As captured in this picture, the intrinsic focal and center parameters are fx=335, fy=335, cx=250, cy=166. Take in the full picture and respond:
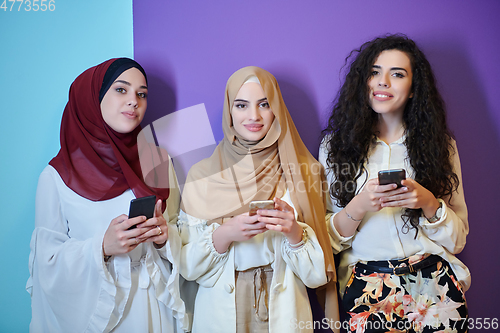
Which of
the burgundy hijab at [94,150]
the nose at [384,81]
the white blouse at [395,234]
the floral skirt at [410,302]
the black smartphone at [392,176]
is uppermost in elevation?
the nose at [384,81]

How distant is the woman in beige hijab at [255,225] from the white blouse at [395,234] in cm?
15

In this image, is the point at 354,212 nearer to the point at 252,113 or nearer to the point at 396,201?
the point at 396,201

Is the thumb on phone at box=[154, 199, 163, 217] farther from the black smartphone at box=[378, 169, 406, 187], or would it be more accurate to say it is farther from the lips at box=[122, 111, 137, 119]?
the black smartphone at box=[378, 169, 406, 187]

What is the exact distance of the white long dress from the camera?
1.48 m

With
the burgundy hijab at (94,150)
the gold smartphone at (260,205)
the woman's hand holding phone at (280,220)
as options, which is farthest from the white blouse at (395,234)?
the burgundy hijab at (94,150)

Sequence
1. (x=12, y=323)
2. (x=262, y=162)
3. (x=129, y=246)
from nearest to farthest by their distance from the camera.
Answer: (x=129, y=246) → (x=262, y=162) → (x=12, y=323)

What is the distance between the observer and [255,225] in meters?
1.46

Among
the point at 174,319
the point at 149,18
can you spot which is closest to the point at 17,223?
the point at 174,319

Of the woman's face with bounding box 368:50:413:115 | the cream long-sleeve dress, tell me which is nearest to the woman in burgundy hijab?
the cream long-sleeve dress

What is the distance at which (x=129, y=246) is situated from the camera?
143cm

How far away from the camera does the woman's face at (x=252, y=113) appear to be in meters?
1.67

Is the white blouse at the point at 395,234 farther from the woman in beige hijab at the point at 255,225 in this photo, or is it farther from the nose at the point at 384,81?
the nose at the point at 384,81

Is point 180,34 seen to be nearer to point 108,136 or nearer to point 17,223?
point 108,136

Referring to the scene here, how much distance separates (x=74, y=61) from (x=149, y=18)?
20.2 inches
